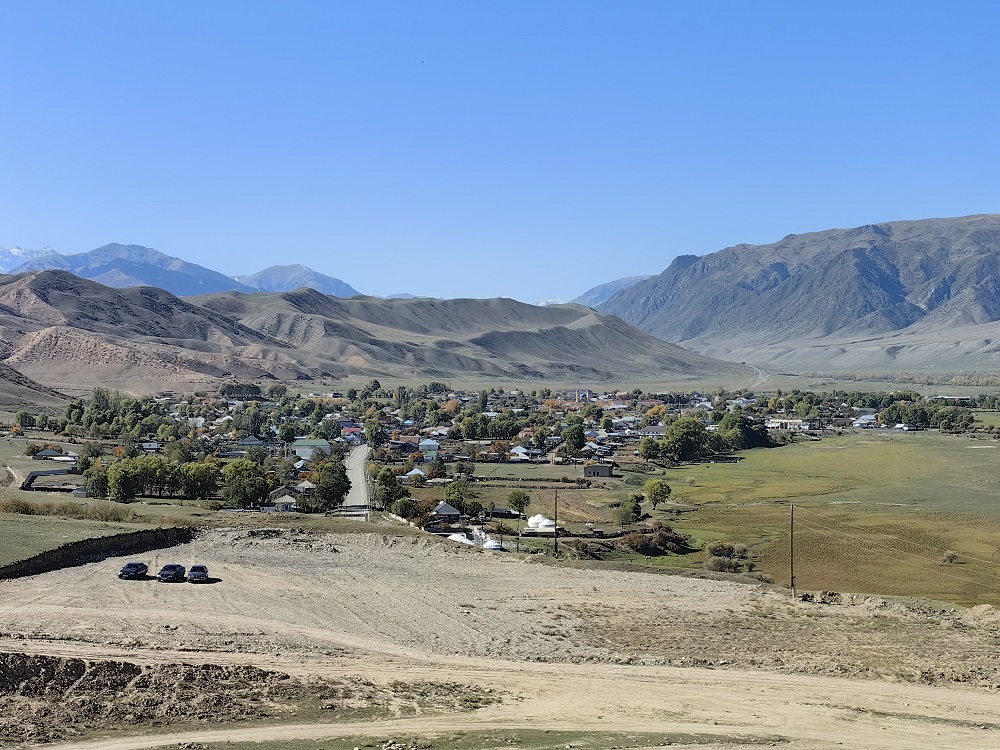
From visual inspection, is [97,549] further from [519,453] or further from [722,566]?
[519,453]

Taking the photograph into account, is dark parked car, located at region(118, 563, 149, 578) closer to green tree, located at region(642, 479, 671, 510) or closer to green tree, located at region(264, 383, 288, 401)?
green tree, located at region(642, 479, 671, 510)

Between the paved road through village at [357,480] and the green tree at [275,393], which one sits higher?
the green tree at [275,393]

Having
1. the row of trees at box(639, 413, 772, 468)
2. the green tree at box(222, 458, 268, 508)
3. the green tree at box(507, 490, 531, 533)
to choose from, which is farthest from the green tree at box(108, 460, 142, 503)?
the row of trees at box(639, 413, 772, 468)

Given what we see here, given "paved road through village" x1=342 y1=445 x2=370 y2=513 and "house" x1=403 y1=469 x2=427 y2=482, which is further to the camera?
"house" x1=403 y1=469 x2=427 y2=482

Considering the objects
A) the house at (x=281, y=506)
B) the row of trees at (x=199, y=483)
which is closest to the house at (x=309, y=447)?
the row of trees at (x=199, y=483)

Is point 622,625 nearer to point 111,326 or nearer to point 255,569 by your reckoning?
point 255,569

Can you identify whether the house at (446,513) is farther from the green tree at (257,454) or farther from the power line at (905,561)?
the green tree at (257,454)
